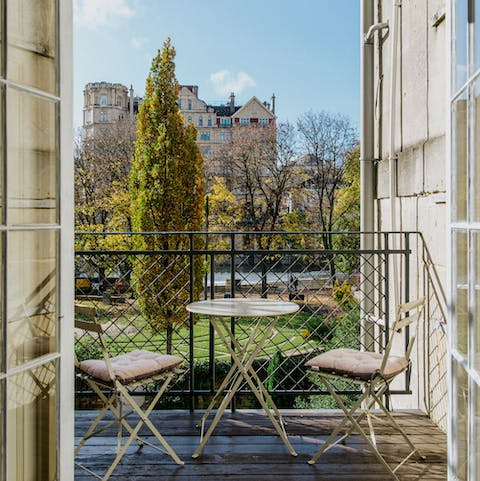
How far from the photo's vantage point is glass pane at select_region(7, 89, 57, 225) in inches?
66.8

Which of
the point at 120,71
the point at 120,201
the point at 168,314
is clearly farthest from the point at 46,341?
the point at 120,71

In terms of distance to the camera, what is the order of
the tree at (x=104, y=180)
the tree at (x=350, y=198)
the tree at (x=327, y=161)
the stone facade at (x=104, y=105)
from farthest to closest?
the stone facade at (x=104, y=105) → the tree at (x=327, y=161) → the tree at (x=104, y=180) → the tree at (x=350, y=198)

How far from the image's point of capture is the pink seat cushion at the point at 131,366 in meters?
2.68

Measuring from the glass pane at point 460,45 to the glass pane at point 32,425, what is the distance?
1596 mm

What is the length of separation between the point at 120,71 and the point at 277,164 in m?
6.95

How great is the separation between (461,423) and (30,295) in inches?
55.3

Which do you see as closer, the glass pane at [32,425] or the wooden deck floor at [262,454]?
the glass pane at [32,425]

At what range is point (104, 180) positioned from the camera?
52.3 ft

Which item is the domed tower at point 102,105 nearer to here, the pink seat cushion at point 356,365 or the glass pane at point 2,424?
the pink seat cushion at point 356,365

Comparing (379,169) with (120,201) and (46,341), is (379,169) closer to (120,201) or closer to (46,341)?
(46,341)

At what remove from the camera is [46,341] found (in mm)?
1870

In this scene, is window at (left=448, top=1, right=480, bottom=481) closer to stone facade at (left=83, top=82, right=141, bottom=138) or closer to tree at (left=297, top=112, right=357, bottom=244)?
tree at (left=297, top=112, right=357, bottom=244)

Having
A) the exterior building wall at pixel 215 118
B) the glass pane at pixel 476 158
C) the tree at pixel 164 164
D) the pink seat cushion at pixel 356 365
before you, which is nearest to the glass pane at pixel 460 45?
the glass pane at pixel 476 158


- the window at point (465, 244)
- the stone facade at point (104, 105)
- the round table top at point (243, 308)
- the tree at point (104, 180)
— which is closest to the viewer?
the window at point (465, 244)
